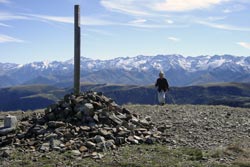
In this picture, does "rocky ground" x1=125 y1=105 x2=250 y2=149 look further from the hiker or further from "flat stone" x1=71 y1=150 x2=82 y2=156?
"flat stone" x1=71 y1=150 x2=82 y2=156

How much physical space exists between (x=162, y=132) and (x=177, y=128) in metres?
1.35

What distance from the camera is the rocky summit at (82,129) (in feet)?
57.4

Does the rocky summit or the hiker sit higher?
the hiker

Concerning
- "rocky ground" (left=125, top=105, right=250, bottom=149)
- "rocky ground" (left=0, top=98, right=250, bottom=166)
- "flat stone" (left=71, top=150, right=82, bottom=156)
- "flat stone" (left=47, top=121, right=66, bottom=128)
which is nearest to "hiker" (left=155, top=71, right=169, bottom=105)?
"rocky ground" (left=125, top=105, right=250, bottom=149)

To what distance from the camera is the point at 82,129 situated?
19.2 m

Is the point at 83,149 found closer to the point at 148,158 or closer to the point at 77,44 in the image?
the point at 148,158

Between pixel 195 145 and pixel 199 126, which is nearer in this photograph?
pixel 195 145

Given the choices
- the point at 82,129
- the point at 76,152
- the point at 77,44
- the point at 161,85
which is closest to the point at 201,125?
the point at 82,129

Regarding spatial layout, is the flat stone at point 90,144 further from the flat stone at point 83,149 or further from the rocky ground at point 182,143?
the flat stone at point 83,149

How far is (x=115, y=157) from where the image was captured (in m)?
16.2

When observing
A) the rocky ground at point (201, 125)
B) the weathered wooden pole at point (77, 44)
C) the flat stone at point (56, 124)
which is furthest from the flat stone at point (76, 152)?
the weathered wooden pole at point (77, 44)

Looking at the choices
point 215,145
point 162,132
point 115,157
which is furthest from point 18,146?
point 215,145

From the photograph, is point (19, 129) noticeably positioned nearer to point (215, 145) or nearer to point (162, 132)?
point (162, 132)

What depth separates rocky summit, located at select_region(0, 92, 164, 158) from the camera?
17484 mm
